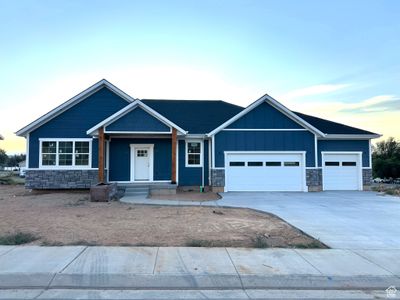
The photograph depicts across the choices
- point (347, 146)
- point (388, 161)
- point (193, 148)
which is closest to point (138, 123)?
point (193, 148)

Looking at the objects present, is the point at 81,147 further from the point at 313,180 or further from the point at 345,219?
the point at 345,219

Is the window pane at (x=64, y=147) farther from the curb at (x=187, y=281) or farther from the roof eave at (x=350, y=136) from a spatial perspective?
the roof eave at (x=350, y=136)

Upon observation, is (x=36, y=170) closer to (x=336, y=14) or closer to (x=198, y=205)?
(x=198, y=205)

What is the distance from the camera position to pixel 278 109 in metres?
18.8

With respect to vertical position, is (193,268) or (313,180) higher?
(313,180)

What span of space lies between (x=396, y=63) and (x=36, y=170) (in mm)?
21266

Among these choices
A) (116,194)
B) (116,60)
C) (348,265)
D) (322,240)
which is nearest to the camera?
(348,265)

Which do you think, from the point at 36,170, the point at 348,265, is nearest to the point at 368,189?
the point at 348,265

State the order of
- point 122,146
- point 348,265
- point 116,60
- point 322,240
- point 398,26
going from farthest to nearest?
point 122,146 → point 116,60 → point 398,26 → point 322,240 → point 348,265

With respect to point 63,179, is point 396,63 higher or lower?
higher

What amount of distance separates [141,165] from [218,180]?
4.73 m

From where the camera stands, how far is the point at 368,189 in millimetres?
19906

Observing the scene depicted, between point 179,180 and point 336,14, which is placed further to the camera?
point 179,180

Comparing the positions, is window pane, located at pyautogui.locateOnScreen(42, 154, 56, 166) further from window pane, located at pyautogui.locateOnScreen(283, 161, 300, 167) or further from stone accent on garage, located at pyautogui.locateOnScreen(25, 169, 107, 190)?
window pane, located at pyautogui.locateOnScreen(283, 161, 300, 167)
